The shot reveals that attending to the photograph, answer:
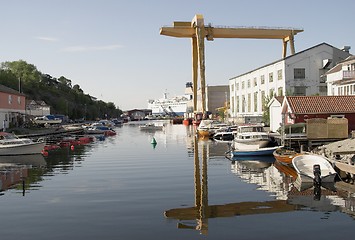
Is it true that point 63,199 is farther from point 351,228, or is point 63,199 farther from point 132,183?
point 351,228

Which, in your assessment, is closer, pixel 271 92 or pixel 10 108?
pixel 10 108

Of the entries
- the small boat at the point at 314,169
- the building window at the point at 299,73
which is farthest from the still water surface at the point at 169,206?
the building window at the point at 299,73

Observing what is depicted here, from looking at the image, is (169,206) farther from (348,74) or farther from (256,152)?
(348,74)

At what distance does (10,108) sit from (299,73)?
1874 inches

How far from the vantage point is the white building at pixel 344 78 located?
43812 mm

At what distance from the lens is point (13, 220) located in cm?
1580

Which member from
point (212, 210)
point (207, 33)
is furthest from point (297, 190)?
point (207, 33)

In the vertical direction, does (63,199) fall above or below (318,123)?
below

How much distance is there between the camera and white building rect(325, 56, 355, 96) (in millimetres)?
43812

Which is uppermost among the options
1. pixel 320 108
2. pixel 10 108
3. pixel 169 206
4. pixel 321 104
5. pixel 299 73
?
pixel 299 73

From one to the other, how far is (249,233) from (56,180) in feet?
50.2

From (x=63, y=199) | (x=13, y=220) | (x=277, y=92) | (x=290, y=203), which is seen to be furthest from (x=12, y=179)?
(x=277, y=92)

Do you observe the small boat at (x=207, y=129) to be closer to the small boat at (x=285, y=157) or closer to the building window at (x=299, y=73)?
the building window at (x=299, y=73)

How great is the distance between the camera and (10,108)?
66.3 m
